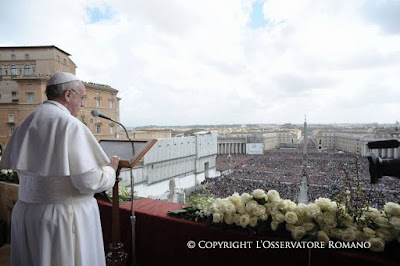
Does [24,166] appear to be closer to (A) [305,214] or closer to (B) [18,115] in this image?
(A) [305,214]

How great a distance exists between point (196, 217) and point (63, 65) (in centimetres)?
1260

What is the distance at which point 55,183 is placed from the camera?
4.36 ft

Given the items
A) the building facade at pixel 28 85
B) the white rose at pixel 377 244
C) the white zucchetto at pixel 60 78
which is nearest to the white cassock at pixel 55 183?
the white zucchetto at pixel 60 78

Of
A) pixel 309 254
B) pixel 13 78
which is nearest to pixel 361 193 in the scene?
pixel 309 254

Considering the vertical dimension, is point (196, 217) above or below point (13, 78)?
below

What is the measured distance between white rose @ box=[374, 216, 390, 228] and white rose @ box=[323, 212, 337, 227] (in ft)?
0.68

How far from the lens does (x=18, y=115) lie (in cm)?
1071

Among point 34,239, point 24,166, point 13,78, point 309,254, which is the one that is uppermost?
point 13,78

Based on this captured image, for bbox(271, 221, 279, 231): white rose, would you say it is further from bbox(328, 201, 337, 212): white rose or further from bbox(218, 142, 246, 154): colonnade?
bbox(218, 142, 246, 154): colonnade

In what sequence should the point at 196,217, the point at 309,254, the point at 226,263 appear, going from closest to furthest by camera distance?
the point at 309,254, the point at 226,263, the point at 196,217

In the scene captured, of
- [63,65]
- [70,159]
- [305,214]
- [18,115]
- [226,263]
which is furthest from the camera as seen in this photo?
[63,65]

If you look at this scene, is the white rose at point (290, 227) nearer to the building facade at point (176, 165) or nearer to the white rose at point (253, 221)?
the white rose at point (253, 221)

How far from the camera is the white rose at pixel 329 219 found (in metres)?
1.45

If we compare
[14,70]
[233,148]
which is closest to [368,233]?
[14,70]
